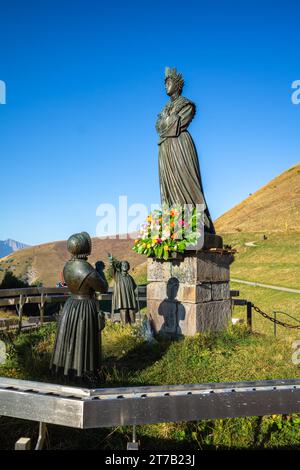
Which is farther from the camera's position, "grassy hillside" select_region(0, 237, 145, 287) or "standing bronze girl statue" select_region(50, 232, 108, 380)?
"grassy hillside" select_region(0, 237, 145, 287)

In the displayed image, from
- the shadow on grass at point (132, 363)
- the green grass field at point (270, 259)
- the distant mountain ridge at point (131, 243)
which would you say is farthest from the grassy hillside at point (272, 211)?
the shadow on grass at point (132, 363)

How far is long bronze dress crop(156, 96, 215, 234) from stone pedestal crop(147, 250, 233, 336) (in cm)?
87

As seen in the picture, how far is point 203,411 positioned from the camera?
8.20 feet

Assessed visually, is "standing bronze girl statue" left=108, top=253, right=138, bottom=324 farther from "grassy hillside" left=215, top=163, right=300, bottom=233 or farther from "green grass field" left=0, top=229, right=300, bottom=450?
"grassy hillside" left=215, top=163, right=300, bottom=233

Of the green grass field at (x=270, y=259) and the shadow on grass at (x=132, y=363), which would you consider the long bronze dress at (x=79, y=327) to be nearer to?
the shadow on grass at (x=132, y=363)

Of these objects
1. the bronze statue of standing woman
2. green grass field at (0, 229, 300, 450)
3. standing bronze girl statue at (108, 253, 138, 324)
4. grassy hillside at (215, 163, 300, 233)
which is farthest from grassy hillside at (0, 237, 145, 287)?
green grass field at (0, 229, 300, 450)

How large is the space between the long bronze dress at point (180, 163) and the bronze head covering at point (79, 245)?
3453mm

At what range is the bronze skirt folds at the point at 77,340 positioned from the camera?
4820 mm

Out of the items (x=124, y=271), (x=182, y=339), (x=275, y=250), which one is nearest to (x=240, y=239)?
(x=275, y=250)

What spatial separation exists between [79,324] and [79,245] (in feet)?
3.20

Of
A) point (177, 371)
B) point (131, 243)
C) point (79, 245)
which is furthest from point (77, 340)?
point (131, 243)

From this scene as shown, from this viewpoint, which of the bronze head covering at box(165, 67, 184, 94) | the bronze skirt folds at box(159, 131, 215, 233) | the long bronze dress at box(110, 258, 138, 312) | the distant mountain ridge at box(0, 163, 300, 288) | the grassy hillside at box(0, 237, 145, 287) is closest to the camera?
the bronze skirt folds at box(159, 131, 215, 233)

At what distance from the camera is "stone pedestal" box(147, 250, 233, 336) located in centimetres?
756
